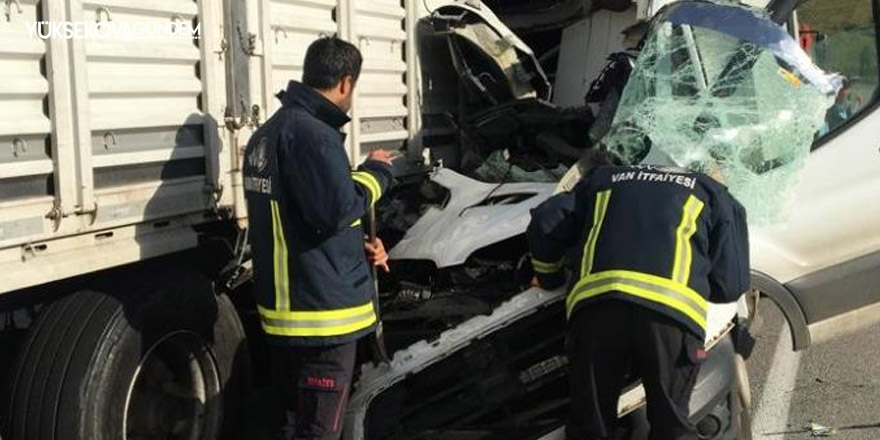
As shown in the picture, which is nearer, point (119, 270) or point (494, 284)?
point (119, 270)

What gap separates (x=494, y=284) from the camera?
12.9 feet

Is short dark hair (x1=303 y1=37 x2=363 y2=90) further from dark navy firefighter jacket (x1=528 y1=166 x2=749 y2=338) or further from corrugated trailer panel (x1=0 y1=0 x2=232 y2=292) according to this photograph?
dark navy firefighter jacket (x1=528 y1=166 x2=749 y2=338)

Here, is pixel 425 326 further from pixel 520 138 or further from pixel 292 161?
pixel 520 138

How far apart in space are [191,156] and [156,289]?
546 mm

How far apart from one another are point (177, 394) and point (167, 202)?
80 centimetres

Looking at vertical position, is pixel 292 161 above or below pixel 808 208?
above

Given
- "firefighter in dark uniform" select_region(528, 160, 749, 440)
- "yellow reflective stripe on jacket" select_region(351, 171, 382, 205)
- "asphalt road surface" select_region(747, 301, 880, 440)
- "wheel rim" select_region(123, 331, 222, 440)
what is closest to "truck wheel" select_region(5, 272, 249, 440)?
"wheel rim" select_region(123, 331, 222, 440)

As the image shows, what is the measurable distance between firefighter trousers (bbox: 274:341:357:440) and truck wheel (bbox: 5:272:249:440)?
0.56 meters

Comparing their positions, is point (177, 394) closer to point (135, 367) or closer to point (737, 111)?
point (135, 367)

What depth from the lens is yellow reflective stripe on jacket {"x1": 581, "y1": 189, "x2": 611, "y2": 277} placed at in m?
3.21

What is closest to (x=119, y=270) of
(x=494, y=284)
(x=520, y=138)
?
(x=494, y=284)

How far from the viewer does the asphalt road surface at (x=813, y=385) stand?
4824 millimetres

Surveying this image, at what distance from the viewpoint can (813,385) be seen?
549cm

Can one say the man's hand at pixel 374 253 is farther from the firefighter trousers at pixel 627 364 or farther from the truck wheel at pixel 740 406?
the truck wheel at pixel 740 406
